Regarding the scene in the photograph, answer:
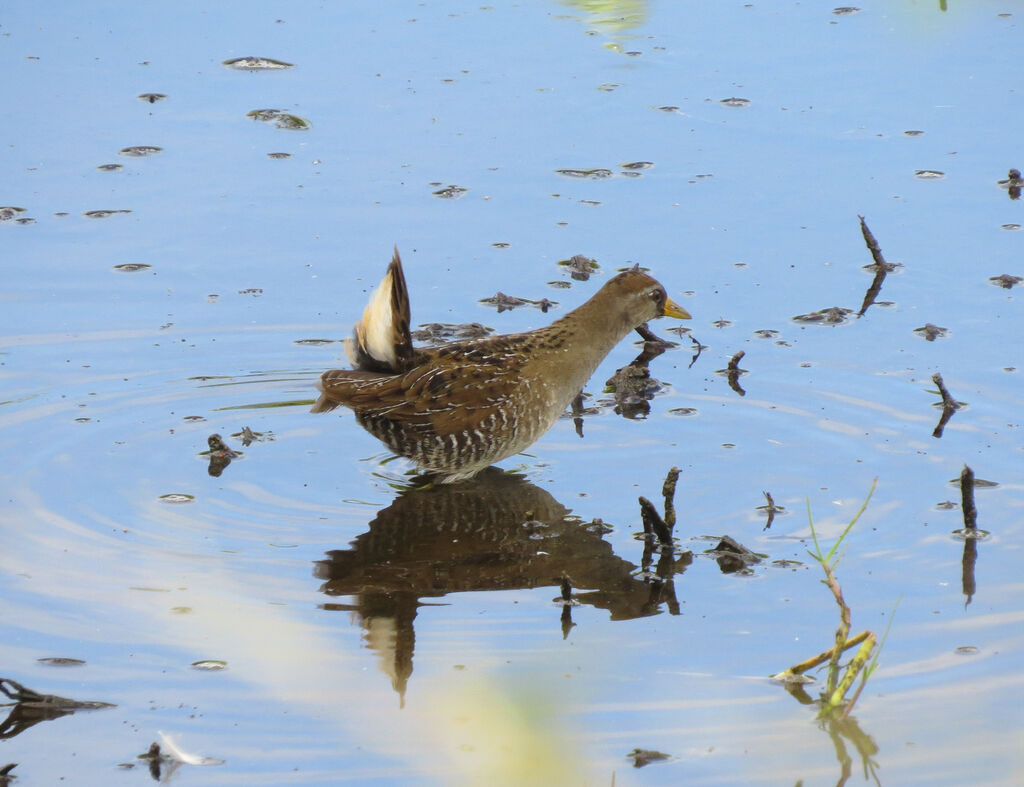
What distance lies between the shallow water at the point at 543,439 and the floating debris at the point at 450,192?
0.55ft

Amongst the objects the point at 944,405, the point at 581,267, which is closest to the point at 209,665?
the point at 944,405

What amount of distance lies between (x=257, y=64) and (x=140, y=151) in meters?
1.49

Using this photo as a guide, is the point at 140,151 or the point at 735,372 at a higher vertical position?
the point at 140,151

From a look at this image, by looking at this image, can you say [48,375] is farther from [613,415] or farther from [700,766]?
[700,766]

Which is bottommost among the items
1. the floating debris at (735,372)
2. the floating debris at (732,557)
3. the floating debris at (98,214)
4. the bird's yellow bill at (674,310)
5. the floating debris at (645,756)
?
the floating debris at (735,372)

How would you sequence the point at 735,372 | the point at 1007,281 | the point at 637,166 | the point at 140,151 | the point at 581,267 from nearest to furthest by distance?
1. the point at 735,372
2. the point at 1007,281
3. the point at 581,267
4. the point at 637,166
5. the point at 140,151

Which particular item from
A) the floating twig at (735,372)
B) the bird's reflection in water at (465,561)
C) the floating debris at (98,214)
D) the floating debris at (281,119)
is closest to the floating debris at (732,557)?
the bird's reflection in water at (465,561)

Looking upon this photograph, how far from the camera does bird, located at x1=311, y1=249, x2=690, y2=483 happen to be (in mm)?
5734

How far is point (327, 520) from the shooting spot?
5.59 m

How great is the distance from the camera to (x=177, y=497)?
569cm

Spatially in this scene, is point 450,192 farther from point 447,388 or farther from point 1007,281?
point 1007,281

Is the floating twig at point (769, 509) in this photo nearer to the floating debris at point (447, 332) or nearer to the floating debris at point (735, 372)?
the floating debris at point (735, 372)

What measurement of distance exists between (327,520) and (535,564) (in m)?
0.83

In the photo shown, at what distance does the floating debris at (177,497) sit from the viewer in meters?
5.67
